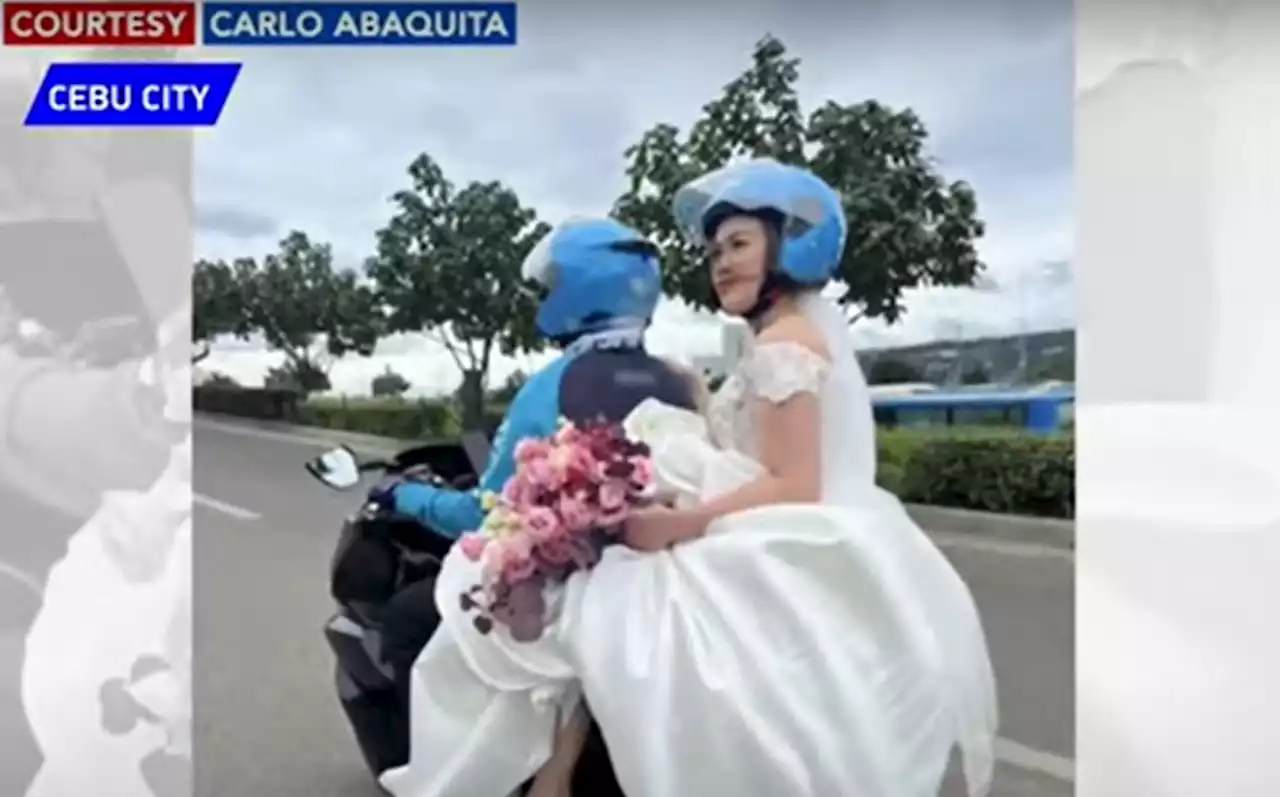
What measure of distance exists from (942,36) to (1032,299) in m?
0.47


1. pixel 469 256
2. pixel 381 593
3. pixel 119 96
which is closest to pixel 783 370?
pixel 469 256

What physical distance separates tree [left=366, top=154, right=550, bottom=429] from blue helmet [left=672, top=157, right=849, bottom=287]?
25 cm

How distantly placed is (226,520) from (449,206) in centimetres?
64

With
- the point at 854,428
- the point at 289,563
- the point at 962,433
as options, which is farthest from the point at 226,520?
the point at 962,433

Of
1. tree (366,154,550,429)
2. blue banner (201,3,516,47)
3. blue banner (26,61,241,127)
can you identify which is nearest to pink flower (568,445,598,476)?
tree (366,154,550,429)

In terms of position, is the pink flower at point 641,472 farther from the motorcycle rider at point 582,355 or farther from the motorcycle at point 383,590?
the motorcycle at point 383,590

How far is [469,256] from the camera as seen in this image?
2992mm

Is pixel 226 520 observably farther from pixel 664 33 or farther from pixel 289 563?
pixel 664 33

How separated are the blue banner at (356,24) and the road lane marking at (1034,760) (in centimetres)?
143

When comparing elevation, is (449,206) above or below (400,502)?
above

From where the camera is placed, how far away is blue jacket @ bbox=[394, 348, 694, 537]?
2.93 metres

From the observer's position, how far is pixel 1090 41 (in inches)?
118

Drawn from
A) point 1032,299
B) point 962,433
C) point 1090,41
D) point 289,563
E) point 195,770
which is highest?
point 1090,41

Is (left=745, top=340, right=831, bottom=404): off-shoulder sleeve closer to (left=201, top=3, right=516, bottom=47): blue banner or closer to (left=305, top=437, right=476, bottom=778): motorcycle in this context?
(left=305, top=437, right=476, bottom=778): motorcycle
